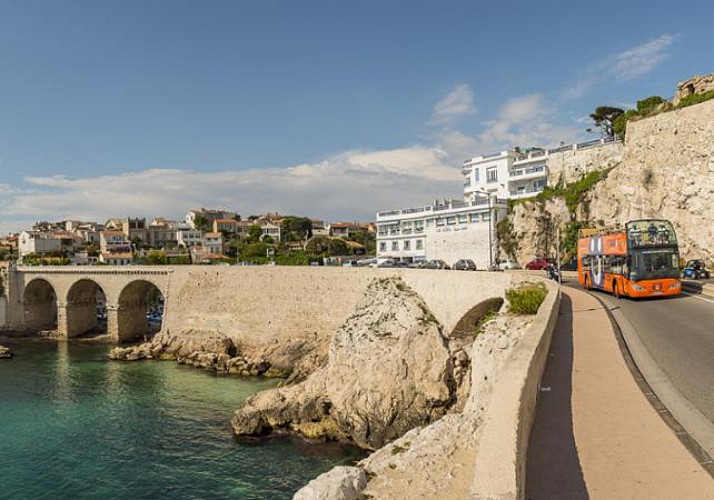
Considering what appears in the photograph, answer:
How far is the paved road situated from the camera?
861cm

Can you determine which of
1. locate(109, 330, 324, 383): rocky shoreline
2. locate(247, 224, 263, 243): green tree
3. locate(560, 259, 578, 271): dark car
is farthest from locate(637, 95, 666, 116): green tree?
locate(247, 224, 263, 243): green tree

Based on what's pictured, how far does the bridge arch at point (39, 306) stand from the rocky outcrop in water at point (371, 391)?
42.4m

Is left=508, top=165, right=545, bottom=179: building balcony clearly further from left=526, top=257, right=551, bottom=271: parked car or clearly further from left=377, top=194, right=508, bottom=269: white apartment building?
left=526, top=257, right=551, bottom=271: parked car

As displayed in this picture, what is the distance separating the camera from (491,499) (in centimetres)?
393

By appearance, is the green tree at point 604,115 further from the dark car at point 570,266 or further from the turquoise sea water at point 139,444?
the turquoise sea water at point 139,444

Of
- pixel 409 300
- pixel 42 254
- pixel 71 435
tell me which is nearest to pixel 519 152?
pixel 409 300

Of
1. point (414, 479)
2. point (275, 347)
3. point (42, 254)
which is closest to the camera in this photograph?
point (414, 479)

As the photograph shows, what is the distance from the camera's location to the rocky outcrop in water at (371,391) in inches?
928

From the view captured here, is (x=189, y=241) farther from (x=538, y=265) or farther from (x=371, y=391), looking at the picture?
(x=371, y=391)

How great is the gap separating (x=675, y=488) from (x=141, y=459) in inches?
886

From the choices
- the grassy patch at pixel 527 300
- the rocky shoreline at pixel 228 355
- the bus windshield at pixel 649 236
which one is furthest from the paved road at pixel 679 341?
the rocky shoreline at pixel 228 355

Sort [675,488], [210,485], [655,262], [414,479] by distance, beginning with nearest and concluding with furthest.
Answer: [675,488] < [414,479] < [210,485] < [655,262]

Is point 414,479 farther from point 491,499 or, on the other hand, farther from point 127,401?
point 127,401

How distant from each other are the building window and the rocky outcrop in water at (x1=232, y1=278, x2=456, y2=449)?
1196 inches
